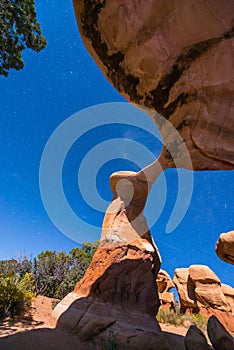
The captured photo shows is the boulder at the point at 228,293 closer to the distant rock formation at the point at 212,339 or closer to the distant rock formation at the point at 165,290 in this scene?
the distant rock formation at the point at 165,290

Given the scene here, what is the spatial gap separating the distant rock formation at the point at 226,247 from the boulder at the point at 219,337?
709cm

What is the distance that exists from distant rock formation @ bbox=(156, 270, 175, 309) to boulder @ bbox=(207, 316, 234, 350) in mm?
12261

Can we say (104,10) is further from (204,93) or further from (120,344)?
(120,344)

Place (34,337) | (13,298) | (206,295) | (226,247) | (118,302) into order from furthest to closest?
(206,295)
(226,247)
(13,298)
(118,302)
(34,337)

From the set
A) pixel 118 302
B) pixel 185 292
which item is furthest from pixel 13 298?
pixel 185 292

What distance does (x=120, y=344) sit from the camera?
4.69 meters

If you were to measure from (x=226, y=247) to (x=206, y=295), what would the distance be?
434 centimetres

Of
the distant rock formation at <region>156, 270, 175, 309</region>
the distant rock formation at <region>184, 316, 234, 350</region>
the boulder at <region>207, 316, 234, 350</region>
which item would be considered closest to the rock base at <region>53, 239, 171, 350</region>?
the distant rock formation at <region>184, 316, 234, 350</region>

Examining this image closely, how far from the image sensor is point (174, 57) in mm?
3465

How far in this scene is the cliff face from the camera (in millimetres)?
3002

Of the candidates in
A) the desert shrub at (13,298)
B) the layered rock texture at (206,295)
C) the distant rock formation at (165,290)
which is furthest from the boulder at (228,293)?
the desert shrub at (13,298)

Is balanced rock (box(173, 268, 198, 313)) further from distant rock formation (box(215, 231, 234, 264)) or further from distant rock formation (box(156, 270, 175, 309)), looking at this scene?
distant rock formation (box(215, 231, 234, 264))

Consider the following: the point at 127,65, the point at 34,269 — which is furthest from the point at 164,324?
the point at 127,65

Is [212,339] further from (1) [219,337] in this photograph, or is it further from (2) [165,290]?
(2) [165,290]
